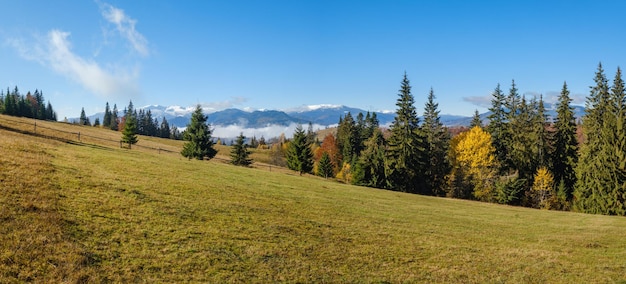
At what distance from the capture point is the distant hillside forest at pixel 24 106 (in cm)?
13300

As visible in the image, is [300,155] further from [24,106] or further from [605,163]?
[24,106]

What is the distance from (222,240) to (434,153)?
62.0 metres

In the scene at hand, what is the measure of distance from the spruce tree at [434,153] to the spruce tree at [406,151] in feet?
6.60

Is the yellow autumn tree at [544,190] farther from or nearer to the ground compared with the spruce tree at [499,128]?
nearer to the ground

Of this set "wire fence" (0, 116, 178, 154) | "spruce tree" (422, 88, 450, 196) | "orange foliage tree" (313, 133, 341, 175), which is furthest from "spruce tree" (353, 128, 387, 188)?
"orange foliage tree" (313, 133, 341, 175)

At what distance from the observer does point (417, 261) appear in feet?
51.6

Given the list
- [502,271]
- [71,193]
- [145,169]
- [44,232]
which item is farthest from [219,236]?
[145,169]

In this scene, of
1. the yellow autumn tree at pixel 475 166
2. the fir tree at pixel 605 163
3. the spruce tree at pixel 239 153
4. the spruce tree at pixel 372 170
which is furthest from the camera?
the spruce tree at pixel 239 153

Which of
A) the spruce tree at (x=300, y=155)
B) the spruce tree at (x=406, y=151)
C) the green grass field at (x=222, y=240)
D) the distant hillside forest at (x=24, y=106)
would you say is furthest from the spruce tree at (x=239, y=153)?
the distant hillside forest at (x=24, y=106)

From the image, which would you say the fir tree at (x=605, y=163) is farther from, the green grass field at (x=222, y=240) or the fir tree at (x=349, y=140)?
the fir tree at (x=349, y=140)

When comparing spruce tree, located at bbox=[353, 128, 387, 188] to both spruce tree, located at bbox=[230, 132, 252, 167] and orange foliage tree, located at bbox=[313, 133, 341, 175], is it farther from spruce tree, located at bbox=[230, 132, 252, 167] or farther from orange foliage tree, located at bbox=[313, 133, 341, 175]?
orange foliage tree, located at bbox=[313, 133, 341, 175]

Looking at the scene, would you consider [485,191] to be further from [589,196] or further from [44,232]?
[44,232]

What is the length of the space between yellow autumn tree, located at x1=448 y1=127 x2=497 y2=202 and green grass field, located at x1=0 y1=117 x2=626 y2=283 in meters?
35.4

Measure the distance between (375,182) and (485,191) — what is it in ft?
64.2
